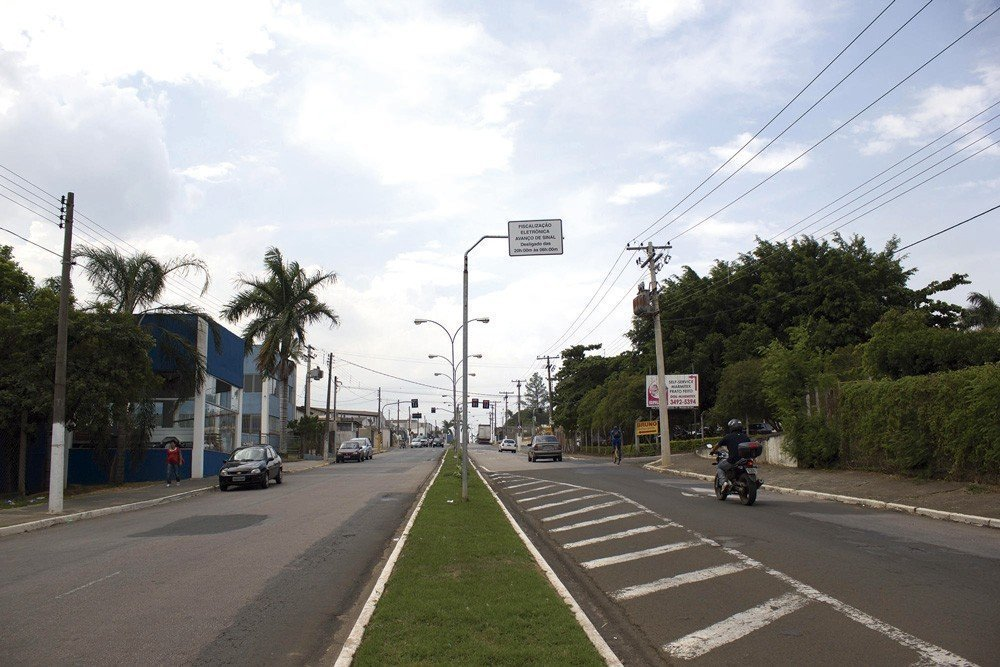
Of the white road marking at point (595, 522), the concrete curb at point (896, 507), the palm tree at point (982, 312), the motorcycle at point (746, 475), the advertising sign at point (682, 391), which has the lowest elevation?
the white road marking at point (595, 522)

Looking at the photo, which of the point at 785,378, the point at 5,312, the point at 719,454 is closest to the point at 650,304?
the point at 785,378

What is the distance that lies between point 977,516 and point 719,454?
5019 millimetres

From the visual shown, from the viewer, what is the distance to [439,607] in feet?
23.1

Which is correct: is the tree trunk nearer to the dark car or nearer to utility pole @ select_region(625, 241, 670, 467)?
the dark car

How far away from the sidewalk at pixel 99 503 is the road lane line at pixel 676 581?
42.9 feet

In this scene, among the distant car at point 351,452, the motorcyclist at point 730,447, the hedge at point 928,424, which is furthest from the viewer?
the distant car at point 351,452

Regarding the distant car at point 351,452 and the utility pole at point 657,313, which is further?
the distant car at point 351,452

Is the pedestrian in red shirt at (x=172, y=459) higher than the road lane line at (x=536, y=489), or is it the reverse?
the pedestrian in red shirt at (x=172, y=459)

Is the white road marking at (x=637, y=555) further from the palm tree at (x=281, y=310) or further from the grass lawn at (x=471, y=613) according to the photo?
the palm tree at (x=281, y=310)

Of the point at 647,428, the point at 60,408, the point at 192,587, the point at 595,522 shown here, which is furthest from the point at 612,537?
the point at 647,428

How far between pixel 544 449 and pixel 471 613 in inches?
1512

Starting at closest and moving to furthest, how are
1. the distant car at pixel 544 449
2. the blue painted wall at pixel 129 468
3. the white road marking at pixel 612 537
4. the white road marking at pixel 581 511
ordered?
the white road marking at pixel 612 537 < the white road marking at pixel 581 511 < the blue painted wall at pixel 129 468 < the distant car at pixel 544 449

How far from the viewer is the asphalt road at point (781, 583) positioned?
19.2 feet

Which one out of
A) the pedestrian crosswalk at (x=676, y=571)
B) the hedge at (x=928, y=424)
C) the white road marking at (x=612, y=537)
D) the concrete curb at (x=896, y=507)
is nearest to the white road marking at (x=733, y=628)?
the pedestrian crosswalk at (x=676, y=571)
